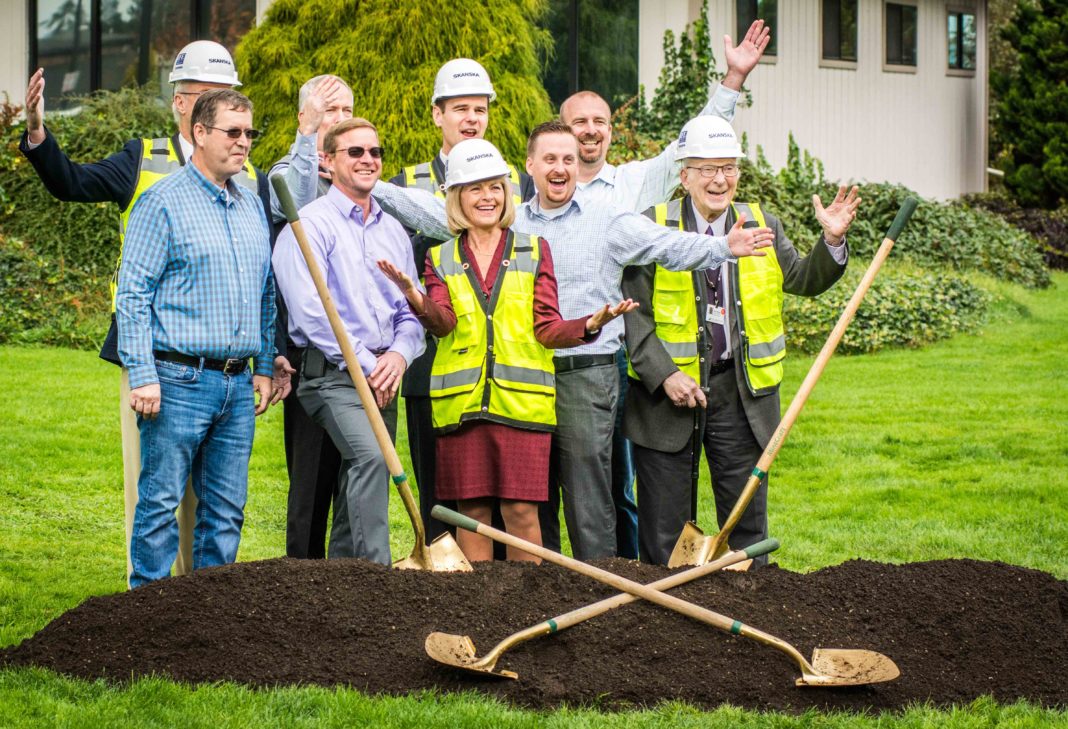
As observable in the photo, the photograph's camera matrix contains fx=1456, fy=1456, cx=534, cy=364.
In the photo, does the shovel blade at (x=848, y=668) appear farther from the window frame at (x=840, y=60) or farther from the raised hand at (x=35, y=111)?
the window frame at (x=840, y=60)

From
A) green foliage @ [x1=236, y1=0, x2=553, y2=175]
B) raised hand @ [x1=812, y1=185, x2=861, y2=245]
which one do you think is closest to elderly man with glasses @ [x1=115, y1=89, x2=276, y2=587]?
raised hand @ [x1=812, y1=185, x2=861, y2=245]

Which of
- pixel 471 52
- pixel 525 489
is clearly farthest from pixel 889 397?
pixel 525 489

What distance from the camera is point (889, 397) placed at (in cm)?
1271

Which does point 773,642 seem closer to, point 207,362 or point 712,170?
point 712,170

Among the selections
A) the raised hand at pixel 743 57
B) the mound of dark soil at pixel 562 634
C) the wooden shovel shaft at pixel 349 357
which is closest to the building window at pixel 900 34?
the raised hand at pixel 743 57

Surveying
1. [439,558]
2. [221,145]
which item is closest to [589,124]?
[221,145]

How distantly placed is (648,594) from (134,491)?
7.96ft

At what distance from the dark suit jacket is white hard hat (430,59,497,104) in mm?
1090

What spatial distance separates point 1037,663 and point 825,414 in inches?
267

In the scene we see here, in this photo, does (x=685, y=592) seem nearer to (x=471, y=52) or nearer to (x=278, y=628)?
(x=278, y=628)

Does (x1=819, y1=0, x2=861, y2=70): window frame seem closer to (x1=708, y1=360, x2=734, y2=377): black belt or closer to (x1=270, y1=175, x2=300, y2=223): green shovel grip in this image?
(x1=708, y1=360, x2=734, y2=377): black belt

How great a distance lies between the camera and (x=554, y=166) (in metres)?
6.30

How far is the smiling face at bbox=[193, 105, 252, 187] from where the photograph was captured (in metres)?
5.82

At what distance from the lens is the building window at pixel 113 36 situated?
17484 mm
